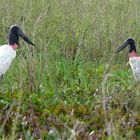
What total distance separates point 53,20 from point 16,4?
571 millimetres

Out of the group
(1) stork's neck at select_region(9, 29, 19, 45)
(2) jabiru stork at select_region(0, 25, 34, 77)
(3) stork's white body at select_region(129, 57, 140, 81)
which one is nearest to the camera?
(3) stork's white body at select_region(129, 57, 140, 81)

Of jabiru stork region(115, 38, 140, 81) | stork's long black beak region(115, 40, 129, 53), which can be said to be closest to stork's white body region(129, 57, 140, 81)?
jabiru stork region(115, 38, 140, 81)

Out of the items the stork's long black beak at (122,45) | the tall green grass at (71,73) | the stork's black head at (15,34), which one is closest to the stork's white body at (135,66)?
the tall green grass at (71,73)

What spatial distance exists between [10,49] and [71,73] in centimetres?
69

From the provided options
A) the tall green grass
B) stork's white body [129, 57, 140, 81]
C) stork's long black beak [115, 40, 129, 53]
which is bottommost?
stork's white body [129, 57, 140, 81]

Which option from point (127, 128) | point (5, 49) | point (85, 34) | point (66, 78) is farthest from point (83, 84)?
point (127, 128)

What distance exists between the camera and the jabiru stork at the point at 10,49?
615 centimetres

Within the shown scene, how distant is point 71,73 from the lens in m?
6.29

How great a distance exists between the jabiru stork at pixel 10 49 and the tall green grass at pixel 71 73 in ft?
0.30

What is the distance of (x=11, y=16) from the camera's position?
7582mm

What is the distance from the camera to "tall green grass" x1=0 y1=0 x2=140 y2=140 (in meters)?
3.98

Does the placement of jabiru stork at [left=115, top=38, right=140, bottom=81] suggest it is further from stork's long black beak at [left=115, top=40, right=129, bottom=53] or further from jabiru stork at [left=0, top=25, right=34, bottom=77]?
jabiru stork at [left=0, top=25, right=34, bottom=77]

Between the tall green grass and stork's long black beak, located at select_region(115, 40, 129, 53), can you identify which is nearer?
the tall green grass

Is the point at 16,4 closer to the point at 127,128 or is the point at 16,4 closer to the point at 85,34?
the point at 85,34
